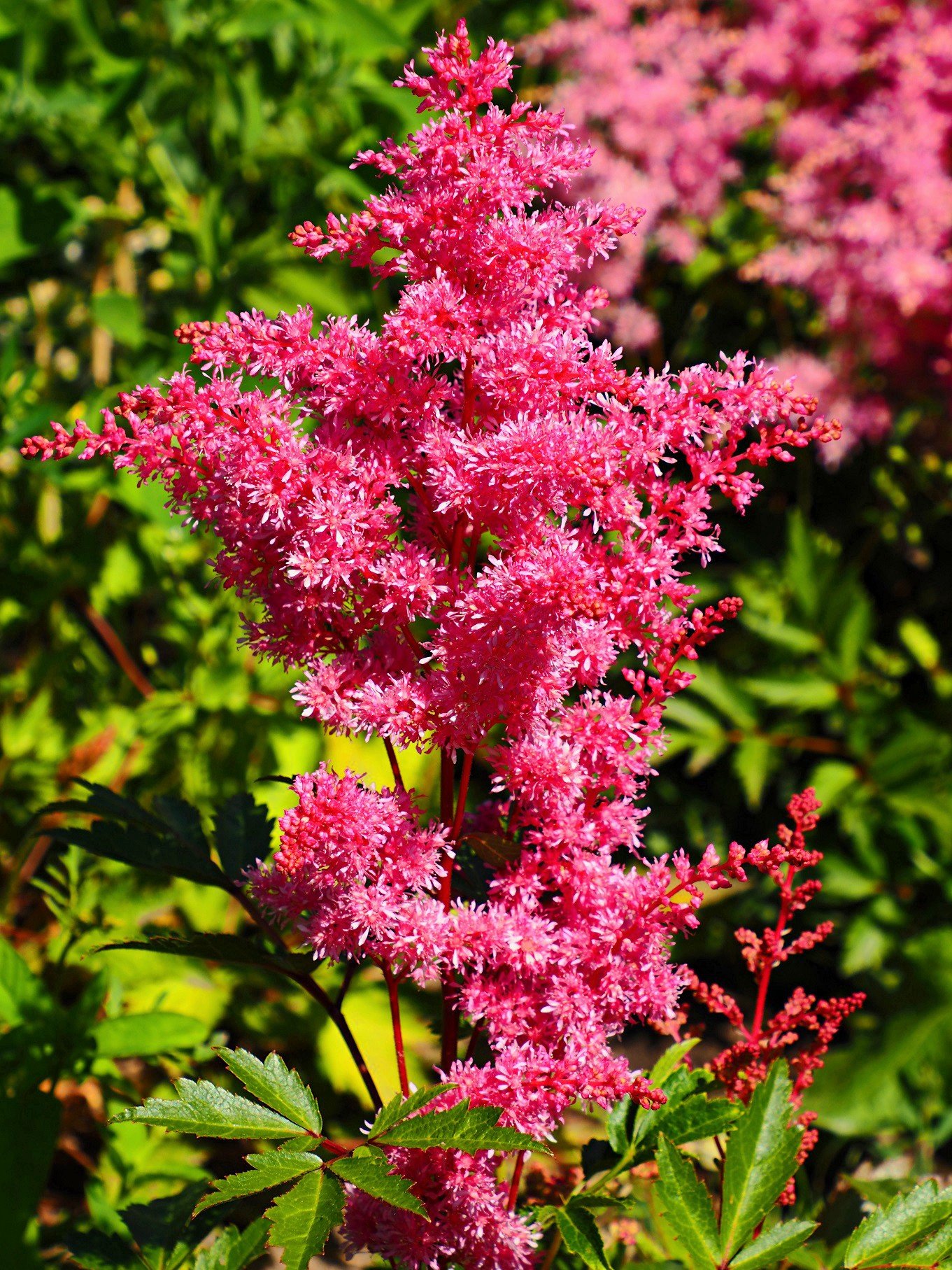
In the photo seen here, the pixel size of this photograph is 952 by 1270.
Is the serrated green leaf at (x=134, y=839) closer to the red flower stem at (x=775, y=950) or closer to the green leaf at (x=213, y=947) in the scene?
the green leaf at (x=213, y=947)

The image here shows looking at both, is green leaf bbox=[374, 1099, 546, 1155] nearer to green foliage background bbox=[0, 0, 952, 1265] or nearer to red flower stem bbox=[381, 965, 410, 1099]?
red flower stem bbox=[381, 965, 410, 1099]

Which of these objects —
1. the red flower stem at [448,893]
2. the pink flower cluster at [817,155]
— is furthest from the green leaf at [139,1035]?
the pink flower cluster at [817,155]

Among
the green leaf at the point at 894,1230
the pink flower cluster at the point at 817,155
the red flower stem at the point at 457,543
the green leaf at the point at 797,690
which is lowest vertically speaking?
the green leaf at the point at 894,1230

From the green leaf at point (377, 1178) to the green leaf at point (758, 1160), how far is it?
0.23 m

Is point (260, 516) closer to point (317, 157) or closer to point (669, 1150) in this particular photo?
point (669, 1150)

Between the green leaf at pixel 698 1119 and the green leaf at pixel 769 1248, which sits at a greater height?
the green leaf at pixel 698 1119

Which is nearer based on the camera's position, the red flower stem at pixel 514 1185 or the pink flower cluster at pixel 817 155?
the red flower stem at pixel 514 1185

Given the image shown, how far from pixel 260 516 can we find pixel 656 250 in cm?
205

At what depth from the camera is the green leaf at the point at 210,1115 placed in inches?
28.8

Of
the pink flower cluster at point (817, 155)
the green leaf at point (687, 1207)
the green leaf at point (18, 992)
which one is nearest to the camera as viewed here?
the green leaf at point (687, 1207)

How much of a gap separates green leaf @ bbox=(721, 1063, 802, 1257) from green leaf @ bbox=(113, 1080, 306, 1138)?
30 cm

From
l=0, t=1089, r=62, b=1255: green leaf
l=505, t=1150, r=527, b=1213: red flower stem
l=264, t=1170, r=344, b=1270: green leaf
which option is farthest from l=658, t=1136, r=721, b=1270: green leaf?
l=0, t=1089, r=62, b=1255: green leaf

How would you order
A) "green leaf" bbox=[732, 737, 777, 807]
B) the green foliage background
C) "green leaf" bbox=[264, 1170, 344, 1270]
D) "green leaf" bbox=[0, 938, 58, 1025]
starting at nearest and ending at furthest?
"green leaf" bbox=[264, 1170, 344, 1270]
"green leaf" bbox=[0, 938, 58, 1025]
the green foliage background
"green leaf" bbox=[732, 737, 777, 807]

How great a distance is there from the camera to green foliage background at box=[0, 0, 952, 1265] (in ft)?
6.15
